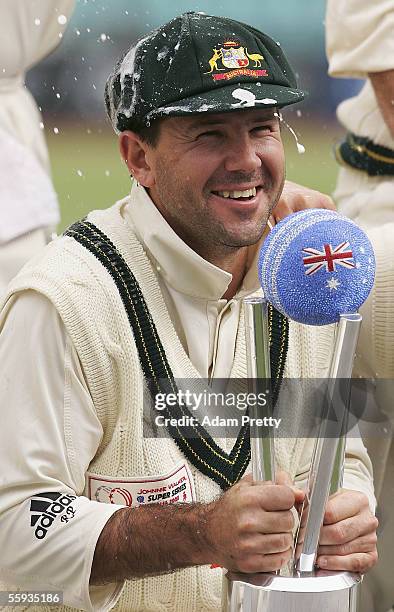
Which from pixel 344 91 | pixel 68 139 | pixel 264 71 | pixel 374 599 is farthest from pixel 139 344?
pixel 344 91

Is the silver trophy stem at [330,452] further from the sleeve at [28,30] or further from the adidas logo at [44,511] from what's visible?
the sleeve at [28,30]

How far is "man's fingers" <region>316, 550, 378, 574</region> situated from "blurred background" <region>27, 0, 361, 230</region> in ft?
2.64

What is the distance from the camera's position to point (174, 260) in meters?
1.32

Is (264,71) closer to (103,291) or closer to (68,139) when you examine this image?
(103,291)

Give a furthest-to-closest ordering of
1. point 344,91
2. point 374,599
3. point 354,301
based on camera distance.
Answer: point 344,91
point 374,599
point 354,301

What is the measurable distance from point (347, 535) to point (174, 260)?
38 cm

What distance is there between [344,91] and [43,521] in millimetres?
1303

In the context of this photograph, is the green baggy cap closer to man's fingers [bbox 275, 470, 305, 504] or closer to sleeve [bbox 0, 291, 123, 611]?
sleeve [bbox 0, 291, 123, 611]

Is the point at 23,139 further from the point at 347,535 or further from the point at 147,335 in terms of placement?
the point at 347,535

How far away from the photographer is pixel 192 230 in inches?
51.7

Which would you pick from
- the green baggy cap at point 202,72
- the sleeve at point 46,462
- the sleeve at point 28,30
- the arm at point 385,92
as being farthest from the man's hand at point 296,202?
Result: the sleeve at point 28,30

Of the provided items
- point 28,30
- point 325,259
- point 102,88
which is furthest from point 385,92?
point 325,259

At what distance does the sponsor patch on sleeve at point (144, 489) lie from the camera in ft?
4.15

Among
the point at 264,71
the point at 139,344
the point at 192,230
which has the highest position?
the point at 264,71
